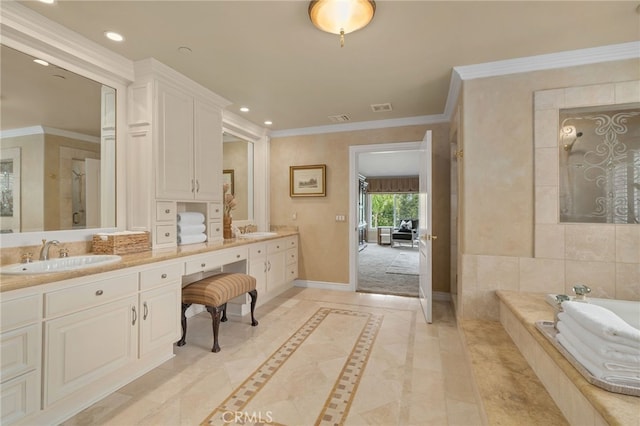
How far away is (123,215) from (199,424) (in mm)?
1843

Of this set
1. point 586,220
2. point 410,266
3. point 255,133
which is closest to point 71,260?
point 255,133

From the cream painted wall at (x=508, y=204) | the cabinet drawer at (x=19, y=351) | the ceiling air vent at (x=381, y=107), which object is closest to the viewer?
the cabinet drawer at (x=19, y=351)

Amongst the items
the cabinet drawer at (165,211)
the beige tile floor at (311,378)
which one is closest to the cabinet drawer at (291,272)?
the beige tile floor at (311,378)

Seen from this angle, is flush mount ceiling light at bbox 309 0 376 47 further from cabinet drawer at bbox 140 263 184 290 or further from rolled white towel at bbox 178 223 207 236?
rolled white towel at bbox 178 223 207 236

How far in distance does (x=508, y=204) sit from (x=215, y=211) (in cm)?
295

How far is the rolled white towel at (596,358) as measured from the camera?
1.24 meters

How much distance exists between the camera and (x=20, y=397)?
1.46 metres

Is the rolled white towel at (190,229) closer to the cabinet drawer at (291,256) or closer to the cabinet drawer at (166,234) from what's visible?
the cabinet drawer at (166,234)

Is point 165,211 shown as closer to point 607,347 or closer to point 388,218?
point 607,347

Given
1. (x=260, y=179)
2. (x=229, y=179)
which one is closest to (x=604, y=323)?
(x=229, y=179)

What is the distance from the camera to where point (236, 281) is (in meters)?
2.84

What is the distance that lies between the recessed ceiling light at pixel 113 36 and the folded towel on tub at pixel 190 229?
160cm

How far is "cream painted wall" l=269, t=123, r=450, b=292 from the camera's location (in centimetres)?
404

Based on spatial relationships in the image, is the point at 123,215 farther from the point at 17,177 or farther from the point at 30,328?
the point at 30,328
